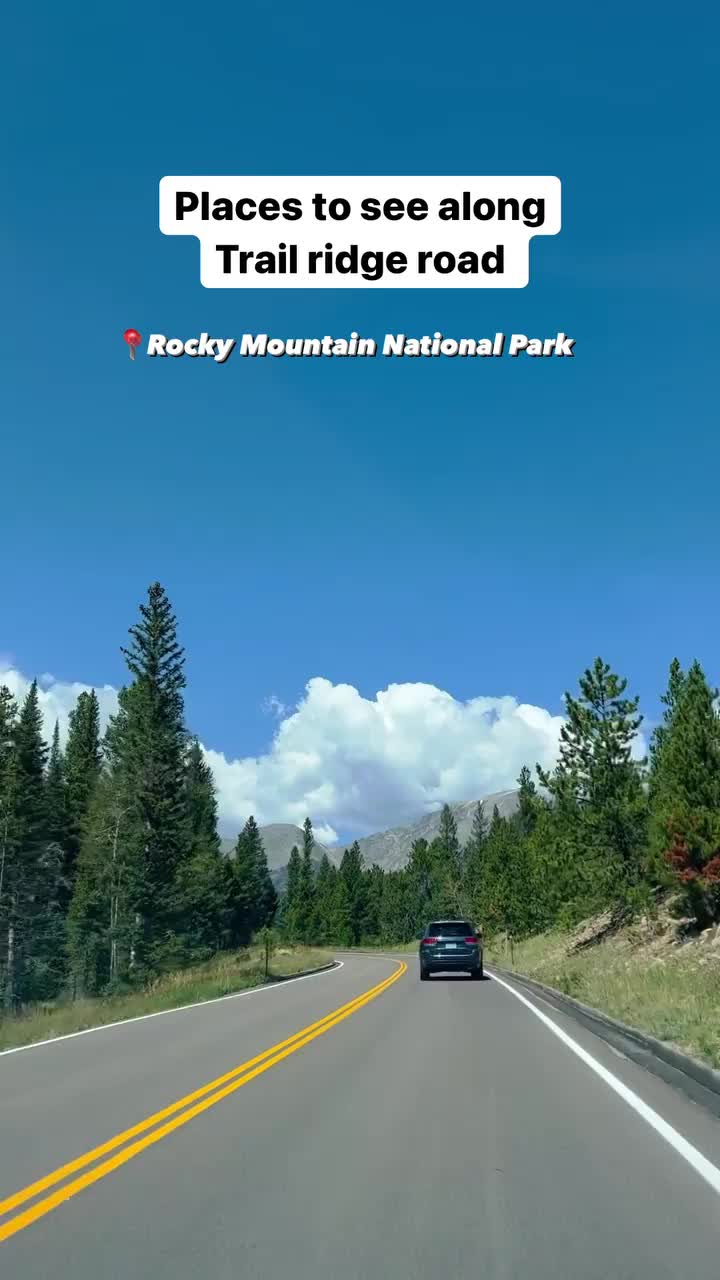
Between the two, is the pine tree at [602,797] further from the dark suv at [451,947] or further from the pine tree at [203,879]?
the pine tree at [203,879]

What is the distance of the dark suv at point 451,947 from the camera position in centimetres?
3334

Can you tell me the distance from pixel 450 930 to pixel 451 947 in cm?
50

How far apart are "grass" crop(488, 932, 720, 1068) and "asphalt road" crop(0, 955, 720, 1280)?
2.76 ft

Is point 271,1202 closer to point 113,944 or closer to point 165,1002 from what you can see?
point 165,1002

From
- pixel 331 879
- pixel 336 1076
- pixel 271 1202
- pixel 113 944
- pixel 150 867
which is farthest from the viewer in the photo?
pixel 331 879

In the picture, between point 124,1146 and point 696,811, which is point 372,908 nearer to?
point 696,811

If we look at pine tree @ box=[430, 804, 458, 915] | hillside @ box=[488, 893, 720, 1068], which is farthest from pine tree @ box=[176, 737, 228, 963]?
pine tree @ box=[430, 804, 458, 915]

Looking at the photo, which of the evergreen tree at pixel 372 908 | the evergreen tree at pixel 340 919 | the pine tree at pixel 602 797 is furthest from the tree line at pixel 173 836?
the evergreen tree at pixel 372 908

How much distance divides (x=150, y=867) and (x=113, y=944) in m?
10.2

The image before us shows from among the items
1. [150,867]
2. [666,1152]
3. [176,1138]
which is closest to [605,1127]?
[666,1152]

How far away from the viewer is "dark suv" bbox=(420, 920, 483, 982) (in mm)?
33344

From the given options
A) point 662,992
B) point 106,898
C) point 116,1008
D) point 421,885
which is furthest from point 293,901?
point 662,992

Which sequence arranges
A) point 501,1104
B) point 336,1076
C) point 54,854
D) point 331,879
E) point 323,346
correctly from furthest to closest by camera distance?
point 331,879, point 54,854, point 323,346, point 336,1076, point 501,1104

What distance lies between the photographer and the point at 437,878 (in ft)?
500
